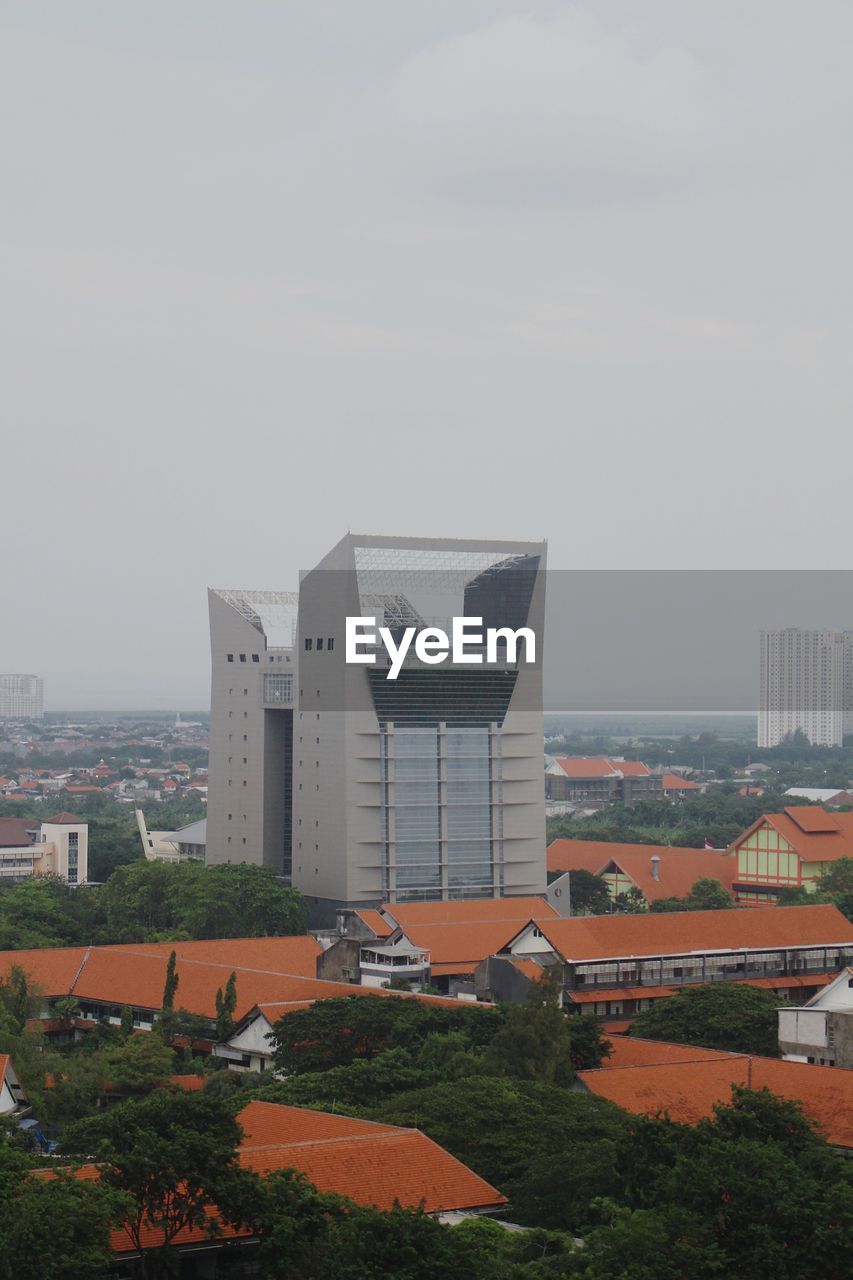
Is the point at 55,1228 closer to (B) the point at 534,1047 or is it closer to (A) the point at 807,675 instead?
(B) the point at 534,1047

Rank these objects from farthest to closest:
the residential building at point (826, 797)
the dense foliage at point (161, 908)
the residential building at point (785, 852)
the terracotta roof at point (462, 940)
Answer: the residential building at point (826, 797) < the residential building at point (785, 852) < the dense foliage at point (161, 908) < the terracotta roof at point (462, 940)

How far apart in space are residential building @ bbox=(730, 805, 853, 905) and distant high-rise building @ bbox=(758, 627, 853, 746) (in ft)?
334

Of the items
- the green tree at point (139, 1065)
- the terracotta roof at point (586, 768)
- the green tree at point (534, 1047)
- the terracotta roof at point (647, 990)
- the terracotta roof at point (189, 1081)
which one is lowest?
the terracotta roof at point (189, 1081)

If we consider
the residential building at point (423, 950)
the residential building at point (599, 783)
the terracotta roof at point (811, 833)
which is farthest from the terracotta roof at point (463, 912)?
the residential building at point (599, 783)

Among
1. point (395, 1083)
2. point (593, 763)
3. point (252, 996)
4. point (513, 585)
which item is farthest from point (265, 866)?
point (593, 763)

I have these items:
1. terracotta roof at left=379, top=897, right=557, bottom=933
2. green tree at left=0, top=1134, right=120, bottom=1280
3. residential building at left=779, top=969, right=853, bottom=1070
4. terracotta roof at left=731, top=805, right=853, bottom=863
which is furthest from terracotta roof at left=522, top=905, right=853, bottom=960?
green tree at left=0, top=1134, right=120, bottom=1280

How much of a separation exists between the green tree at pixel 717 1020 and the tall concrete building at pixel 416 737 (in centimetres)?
1952

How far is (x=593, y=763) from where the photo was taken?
138125mm

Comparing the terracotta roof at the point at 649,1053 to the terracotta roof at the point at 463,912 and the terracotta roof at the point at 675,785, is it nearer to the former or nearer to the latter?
the terracotta roof at the point at 463,912

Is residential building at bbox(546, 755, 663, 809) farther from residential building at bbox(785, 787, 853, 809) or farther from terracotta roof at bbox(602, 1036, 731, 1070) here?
terracotta roof at bbox(602, 1036, 731, 1070)

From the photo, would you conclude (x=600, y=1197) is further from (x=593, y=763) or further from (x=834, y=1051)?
(x=593, y=763)

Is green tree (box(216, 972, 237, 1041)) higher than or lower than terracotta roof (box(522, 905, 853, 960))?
lower

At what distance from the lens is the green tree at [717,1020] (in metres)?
35.1

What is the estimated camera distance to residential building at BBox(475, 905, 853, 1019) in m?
40.2
